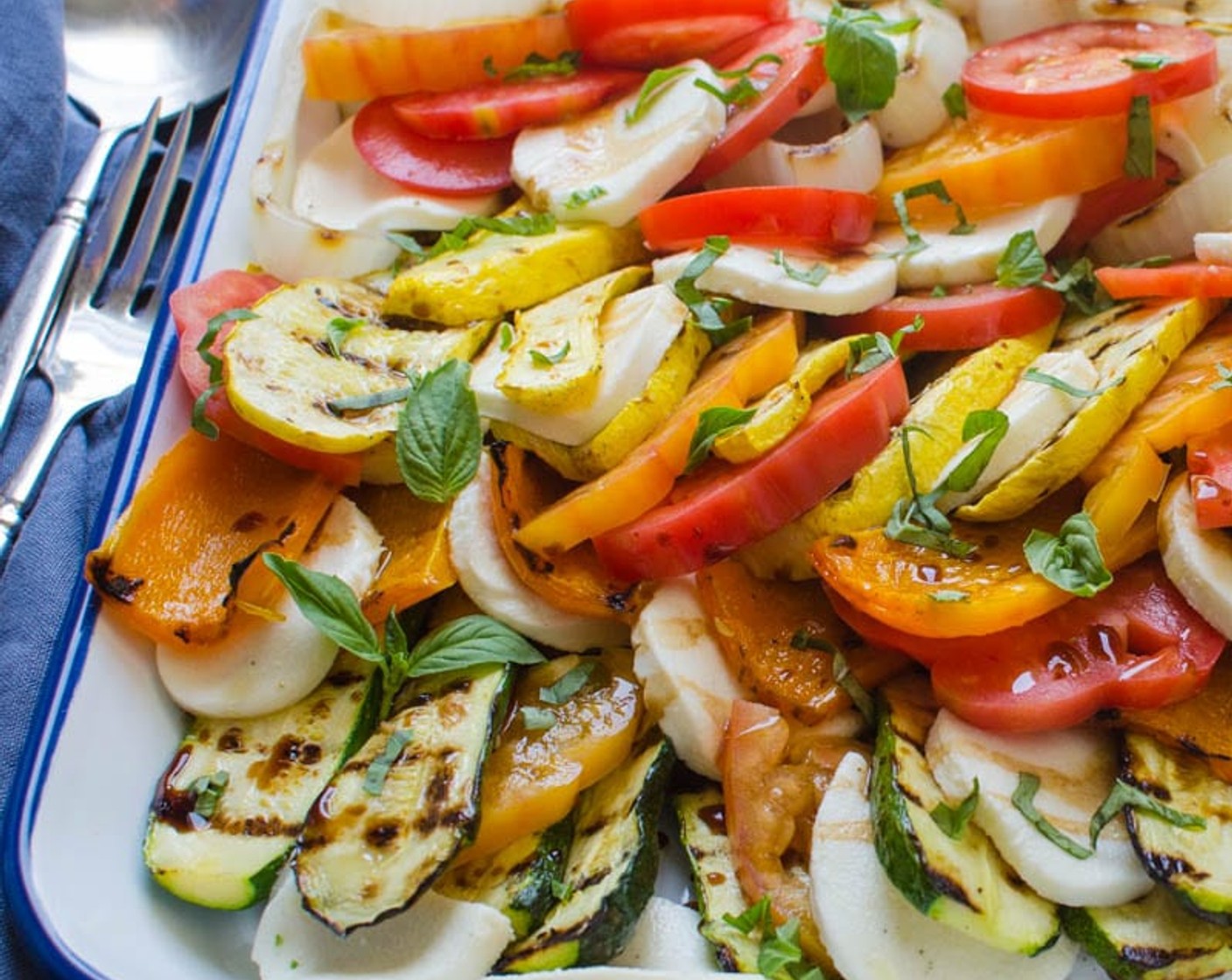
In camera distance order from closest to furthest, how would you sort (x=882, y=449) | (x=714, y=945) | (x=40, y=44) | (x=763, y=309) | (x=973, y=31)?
(x=714, y=945) < (x=882, y=449) < (x=763, y=309) < (x=973, y=31) < (x=40, y=44)

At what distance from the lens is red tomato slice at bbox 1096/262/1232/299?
216 cm

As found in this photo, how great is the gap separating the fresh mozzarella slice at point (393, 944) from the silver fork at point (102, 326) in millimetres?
1181

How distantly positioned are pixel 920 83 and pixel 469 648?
4.68ft

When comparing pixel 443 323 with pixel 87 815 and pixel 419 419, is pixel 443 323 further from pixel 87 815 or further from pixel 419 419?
pixel 87 815

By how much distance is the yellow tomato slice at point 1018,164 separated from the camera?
2.44 meters

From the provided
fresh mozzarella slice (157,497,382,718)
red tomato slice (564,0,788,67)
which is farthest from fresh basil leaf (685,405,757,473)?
red tomato slice (564,0,788,67)

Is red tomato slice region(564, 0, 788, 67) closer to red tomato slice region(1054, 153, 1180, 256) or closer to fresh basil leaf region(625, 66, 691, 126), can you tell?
fresh basil leaf region(625, 66, 691, 126)

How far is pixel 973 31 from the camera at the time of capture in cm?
287

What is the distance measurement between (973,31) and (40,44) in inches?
86.2

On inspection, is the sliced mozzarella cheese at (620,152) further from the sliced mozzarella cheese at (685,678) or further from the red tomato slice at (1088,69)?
the sliced mozzarella cheese at (685,678)

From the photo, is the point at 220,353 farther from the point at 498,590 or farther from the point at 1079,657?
the point at 1079,657

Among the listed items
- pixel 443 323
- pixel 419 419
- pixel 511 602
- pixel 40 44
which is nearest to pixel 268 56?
pixel 40 44

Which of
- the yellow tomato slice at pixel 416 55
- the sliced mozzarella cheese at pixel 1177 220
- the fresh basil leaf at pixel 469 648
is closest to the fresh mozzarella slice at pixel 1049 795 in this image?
the fresh basil leaf at pixel 469 648

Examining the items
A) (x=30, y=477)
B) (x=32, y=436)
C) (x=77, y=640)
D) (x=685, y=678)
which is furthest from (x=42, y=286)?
(x=685, y=678)
